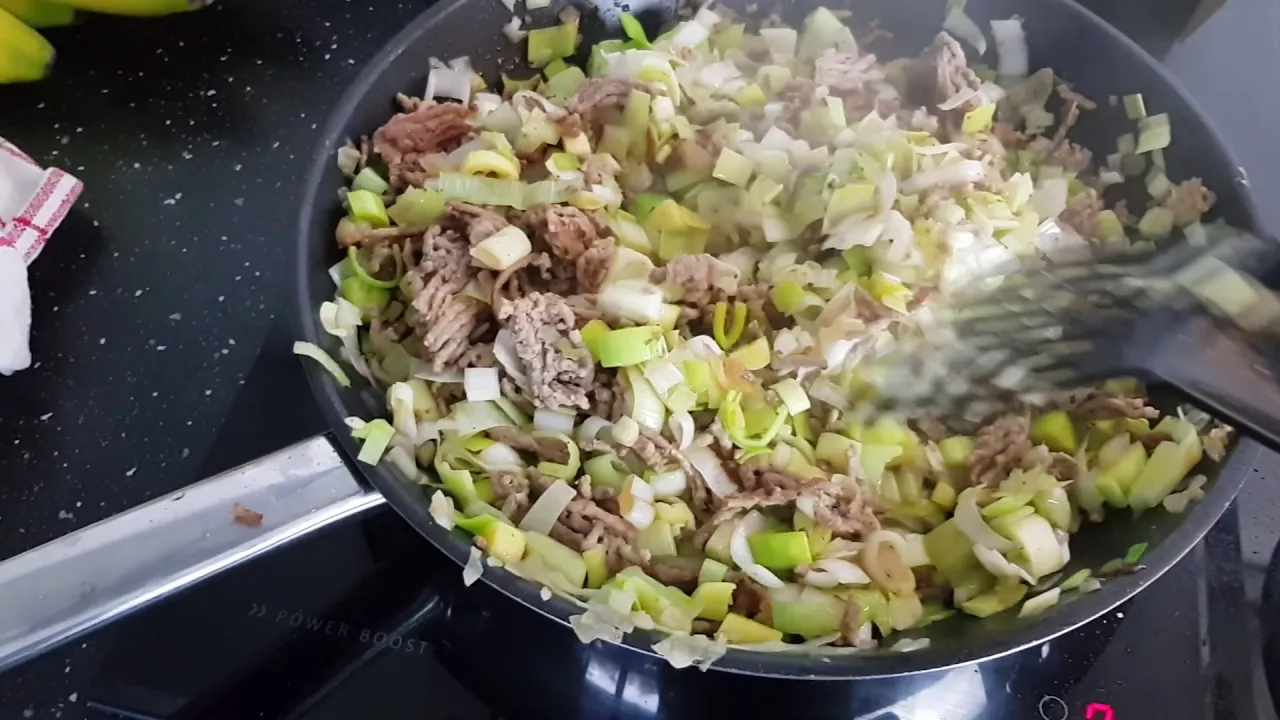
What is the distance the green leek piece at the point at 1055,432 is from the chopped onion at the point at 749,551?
29cm

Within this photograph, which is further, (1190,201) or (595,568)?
(1190,201)

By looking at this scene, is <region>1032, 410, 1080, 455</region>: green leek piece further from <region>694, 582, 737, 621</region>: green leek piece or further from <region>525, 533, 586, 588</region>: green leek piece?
<region>525, 533, 586, 588</region>: green leek piece

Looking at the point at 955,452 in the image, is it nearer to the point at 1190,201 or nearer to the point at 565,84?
the point at 1190,201

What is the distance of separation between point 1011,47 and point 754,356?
56 centimetres

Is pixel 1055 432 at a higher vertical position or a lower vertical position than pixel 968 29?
lower

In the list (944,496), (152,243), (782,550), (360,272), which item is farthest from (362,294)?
(944,496)

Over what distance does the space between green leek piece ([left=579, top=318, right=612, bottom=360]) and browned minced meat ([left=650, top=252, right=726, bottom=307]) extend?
9 cm

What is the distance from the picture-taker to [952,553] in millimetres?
907

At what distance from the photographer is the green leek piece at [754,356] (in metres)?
0.97

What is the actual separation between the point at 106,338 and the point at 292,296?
0.34 m

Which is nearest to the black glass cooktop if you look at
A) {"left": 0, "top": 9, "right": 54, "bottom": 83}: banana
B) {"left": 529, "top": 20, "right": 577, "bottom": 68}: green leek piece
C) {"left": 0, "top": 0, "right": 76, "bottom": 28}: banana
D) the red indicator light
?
the red indicator light

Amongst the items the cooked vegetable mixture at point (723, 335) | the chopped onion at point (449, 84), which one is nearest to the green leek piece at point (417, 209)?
the cooked vegetable mixture at point (723, 335)

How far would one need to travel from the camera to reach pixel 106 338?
1.08 meters

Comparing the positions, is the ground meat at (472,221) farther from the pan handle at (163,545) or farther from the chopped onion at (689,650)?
the chopped onion at (689,650)
